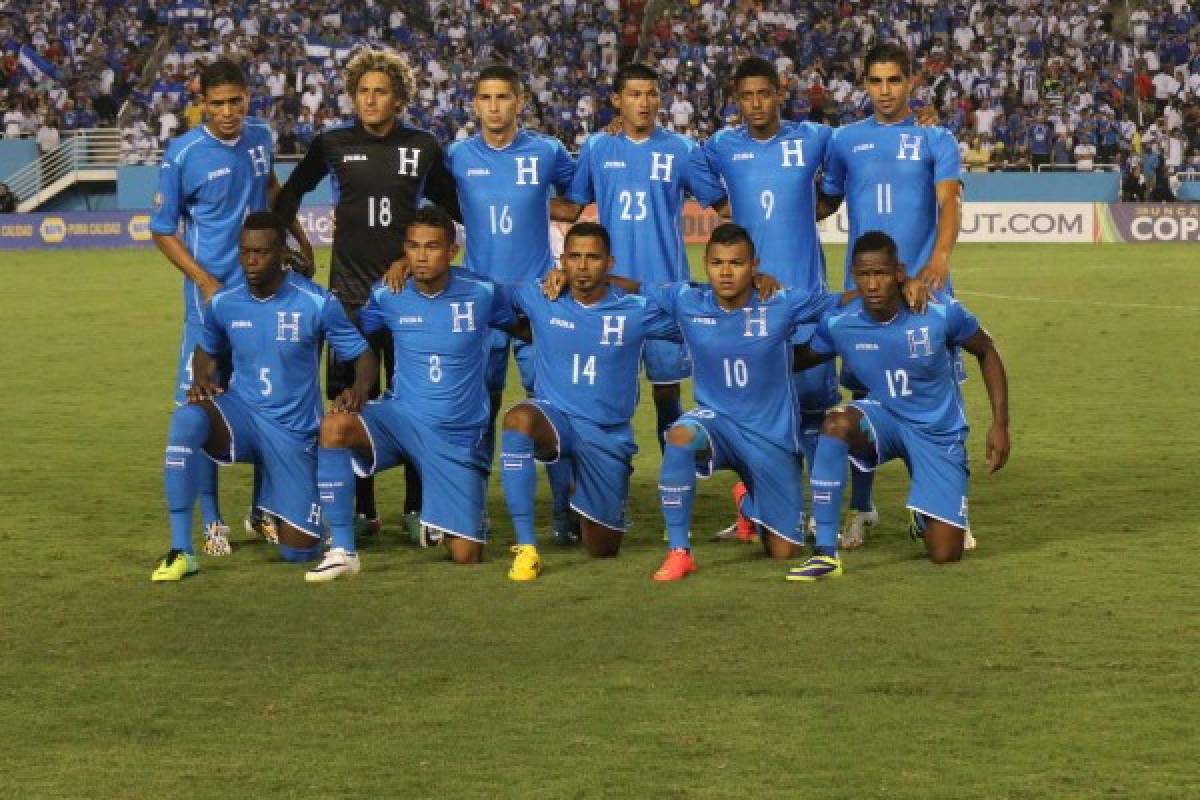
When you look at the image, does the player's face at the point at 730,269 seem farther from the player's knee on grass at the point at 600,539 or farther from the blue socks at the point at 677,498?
the player's knee on grass at the point at 600,539

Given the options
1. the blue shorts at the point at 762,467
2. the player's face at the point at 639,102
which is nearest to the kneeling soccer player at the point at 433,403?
the blue shorts at the point at 762,467

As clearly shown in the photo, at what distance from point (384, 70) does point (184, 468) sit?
2062 mm

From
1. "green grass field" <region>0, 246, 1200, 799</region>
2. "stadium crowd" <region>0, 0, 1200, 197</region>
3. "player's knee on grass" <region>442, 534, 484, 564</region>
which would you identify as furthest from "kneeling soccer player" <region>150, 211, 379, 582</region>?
"stadium crowd" <region>0, 0, 1200, 197</region>

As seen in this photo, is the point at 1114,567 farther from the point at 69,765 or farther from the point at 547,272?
the point at 69,765

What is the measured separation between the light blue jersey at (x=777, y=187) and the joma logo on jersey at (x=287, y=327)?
79.9 inches

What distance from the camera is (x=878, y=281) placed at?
8.55m

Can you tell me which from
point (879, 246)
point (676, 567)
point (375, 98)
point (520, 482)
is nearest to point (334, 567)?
point (520, 482)

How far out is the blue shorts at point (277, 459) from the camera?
8.80 meters

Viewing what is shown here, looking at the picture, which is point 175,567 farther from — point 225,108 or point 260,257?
point 225,108

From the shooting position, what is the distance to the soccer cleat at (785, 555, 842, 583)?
828 cm

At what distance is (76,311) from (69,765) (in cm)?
1678

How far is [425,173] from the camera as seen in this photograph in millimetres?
9359

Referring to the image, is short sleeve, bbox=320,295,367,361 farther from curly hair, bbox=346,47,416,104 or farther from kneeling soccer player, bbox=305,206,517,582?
curly hair, bbox=346,47,416,104

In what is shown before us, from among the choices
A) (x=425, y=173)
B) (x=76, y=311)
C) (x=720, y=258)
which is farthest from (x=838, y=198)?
(x=76, y=311)
